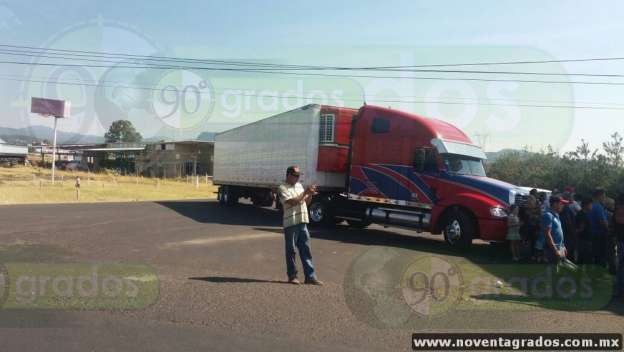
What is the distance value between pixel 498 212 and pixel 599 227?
277 centimetres

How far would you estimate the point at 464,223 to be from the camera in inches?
472

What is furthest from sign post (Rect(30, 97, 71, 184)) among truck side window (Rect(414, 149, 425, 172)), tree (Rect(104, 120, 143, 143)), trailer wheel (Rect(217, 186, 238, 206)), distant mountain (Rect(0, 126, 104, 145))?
tree (Rect(104, 120, 143, 143))

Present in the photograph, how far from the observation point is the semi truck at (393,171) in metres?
12.1

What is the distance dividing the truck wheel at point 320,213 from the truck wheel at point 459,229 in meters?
4.47

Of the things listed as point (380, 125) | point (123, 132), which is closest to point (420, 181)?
point (380, 125)

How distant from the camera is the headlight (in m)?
11.5

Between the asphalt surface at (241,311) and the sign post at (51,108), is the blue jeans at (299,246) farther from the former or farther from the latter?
the sign post at (51,108)

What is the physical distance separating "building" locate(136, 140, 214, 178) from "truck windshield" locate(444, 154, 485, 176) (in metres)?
51.4

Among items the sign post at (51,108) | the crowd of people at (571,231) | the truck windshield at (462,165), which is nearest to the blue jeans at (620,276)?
the crowd of people at (571,231)

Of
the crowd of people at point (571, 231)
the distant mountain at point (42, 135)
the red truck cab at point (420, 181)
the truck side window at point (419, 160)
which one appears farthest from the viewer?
the distant mountain at point (42, 135)

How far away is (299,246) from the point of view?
24.8 feet

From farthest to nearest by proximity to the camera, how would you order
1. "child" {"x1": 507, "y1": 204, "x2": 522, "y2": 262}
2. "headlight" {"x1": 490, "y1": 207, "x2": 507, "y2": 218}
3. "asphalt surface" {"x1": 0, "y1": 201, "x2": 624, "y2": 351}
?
"headlight" {"x1": 490, "y1": 207, "x2": 507, "y2": 218}, "child" {"x1": 507, "y1": 204, "x2": 522, "y2": 262}, "asphalt surface" {"x1": 0, "y1": 201, "x2": 624, "y2": 351}

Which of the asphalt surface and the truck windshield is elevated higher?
the truck windshield

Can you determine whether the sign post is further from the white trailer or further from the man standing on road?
the man standing on road
